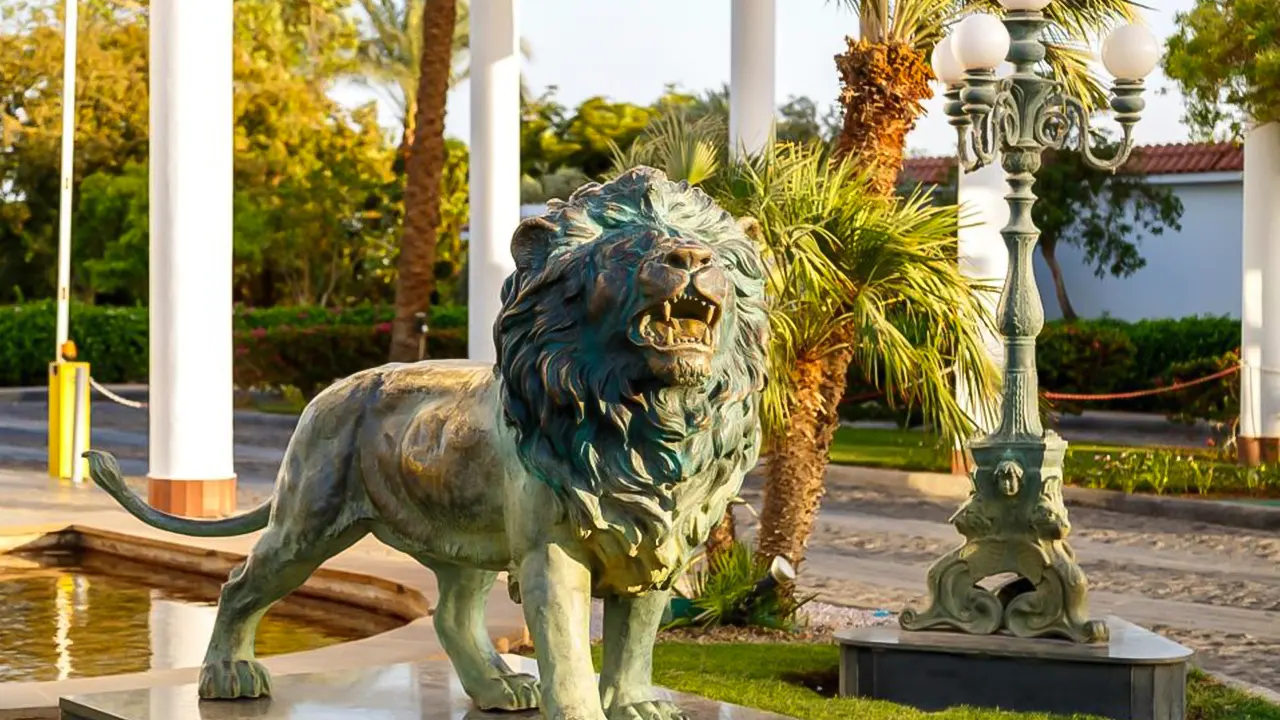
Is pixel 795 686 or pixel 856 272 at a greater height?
pixel 856 272

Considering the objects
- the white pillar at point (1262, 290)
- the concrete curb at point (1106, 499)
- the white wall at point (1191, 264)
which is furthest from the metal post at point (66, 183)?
the white wall at point (1191, 264)

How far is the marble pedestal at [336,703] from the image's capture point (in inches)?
194

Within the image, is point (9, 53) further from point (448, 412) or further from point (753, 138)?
point (448, 412)

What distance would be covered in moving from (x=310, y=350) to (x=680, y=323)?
78.4 ft


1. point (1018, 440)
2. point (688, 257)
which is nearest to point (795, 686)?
point (1018, 440)

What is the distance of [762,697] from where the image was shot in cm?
760

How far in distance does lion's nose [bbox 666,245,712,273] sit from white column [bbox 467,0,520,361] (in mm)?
10264

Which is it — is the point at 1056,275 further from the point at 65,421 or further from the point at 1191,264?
the point at 65,421

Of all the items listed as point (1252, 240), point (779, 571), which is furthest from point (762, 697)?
point (1252, 240)

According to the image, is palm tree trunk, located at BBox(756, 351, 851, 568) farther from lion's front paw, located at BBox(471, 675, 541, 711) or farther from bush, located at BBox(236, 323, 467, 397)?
bush, located at BBox(236, 323, 467, 397)

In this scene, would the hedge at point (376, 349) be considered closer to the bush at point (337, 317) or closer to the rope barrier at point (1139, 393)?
the bush at point (337, 317)

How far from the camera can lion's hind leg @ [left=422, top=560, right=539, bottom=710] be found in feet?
16.3

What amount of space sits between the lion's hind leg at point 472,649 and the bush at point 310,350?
875 inches

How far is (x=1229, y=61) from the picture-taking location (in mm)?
18891
